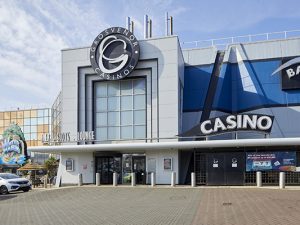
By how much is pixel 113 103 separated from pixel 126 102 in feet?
3.64

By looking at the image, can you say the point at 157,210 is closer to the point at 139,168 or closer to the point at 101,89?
the point at 139,168

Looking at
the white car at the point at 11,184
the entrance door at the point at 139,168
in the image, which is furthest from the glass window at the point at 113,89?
the white car at the point at 11,184

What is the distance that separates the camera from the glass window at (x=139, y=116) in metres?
30.6

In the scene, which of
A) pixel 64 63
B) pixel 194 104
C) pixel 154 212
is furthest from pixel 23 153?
pixel 154 212

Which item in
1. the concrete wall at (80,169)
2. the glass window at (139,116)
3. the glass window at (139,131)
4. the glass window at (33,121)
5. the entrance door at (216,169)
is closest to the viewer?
the entrance door at (216,169)

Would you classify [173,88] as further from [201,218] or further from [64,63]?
[201,218]

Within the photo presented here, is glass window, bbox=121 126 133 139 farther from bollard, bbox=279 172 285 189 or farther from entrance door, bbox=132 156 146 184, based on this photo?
bollard, bbox=279 172 285 189

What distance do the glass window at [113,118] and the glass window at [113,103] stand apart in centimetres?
39

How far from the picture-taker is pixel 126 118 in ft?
102

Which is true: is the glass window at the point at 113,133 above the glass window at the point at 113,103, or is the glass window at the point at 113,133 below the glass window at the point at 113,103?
below

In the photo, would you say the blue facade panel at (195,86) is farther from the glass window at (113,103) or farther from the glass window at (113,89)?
the glass window at (113,89)

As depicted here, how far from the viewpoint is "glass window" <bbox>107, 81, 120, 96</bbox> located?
31.7 metres

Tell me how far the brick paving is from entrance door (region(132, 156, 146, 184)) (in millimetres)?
7499

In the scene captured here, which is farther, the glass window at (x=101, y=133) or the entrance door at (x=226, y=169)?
the glass window at (x=101, y=133)
